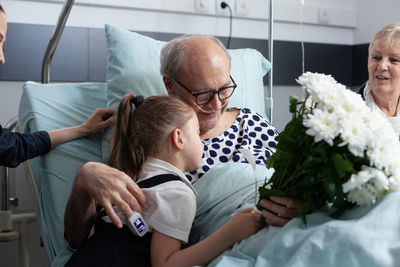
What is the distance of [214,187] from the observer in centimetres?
144

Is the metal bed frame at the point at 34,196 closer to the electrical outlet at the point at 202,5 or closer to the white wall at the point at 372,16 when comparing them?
the electrical outlet at the point at 202,5

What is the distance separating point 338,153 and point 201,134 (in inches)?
35.3

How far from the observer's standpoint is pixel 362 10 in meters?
3.57

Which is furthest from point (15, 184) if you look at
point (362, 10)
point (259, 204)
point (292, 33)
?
point (362, 10)

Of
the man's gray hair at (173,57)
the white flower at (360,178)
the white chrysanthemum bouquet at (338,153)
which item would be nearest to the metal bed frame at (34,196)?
the man's gray hair at (173,57)

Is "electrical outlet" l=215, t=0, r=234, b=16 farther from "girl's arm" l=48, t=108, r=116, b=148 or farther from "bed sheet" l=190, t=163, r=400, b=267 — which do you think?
"bed sheet" l=190, t=163, r=400, b=267

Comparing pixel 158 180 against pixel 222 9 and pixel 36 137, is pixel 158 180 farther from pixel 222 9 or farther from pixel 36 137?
pixel 222 9

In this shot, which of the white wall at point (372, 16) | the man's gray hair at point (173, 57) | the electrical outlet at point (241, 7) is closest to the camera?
the man's gray hair at point (173, 57)

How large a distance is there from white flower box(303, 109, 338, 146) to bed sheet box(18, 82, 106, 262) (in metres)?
1.05

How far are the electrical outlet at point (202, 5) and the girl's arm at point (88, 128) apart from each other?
130 cm

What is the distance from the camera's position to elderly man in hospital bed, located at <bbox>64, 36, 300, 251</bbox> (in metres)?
1.24

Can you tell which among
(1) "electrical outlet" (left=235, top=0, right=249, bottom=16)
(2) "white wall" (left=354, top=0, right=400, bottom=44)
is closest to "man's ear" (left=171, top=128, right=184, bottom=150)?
(1) "electrical outlet" (left=235, top=0, right=249, bottom=16)

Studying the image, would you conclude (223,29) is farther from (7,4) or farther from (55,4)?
(7,4)

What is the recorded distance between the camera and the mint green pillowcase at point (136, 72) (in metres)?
1.95
